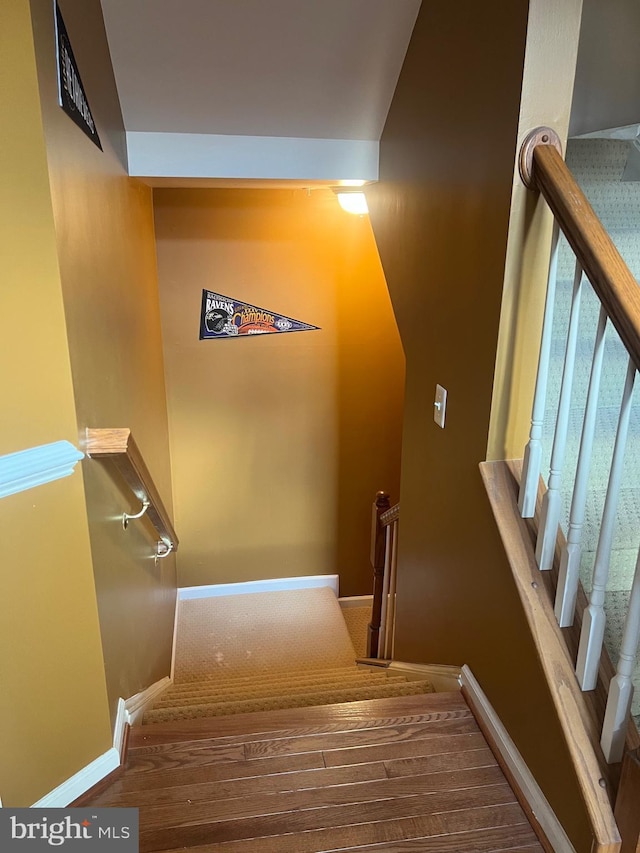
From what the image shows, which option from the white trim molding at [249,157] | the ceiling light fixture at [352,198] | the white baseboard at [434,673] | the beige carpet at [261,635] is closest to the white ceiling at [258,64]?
the white trim molding at [249,157]

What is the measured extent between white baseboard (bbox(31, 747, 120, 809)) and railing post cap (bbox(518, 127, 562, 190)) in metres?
1.74

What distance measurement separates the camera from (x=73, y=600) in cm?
144

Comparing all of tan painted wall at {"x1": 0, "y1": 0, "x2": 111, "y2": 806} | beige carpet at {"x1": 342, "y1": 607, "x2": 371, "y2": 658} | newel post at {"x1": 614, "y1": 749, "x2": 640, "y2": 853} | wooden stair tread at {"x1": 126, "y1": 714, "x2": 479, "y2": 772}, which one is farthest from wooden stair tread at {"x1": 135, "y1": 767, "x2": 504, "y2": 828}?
beige carpet at {"x1": 342, "y1": 607, "x2": 371, "y2": 658}

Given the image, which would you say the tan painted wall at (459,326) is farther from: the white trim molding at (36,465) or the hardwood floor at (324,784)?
the white trim molding at (36,465)

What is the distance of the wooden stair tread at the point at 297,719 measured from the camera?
5.64 ft

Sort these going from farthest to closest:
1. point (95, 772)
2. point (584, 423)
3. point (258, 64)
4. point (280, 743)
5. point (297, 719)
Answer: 1. point (258, 64)
2. point (297, 719)
3. point (280, 743)
4. point (95, 772)
5. point (584, 423)

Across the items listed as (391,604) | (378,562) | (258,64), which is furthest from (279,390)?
(258,64)

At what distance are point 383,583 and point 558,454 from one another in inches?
84.3

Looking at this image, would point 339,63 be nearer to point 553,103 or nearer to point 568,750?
point 553,103

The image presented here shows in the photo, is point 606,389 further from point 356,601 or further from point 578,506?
point 356,601

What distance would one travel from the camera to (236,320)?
3.85 m

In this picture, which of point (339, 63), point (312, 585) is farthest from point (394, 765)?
point (312, 585)

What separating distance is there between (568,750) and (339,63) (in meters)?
2.14

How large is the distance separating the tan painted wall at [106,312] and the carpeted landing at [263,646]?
581mm
